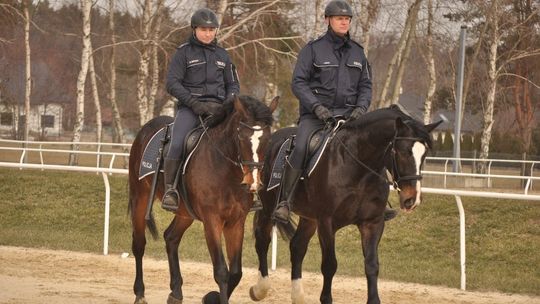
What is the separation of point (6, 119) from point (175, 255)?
5222cm

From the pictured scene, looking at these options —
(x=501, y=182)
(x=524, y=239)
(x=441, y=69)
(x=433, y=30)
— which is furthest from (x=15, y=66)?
(x=524, y=239)

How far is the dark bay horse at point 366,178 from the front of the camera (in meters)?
8.62

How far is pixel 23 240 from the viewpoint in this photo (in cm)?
1634

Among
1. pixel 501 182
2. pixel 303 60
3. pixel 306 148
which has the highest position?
pixel 303 60

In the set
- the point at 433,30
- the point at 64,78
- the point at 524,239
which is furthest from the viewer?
the point at 64,78

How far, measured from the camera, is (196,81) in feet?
32.7

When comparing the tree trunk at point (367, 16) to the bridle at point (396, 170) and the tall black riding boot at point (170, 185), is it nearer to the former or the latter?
the tall black riding boot at point (170, 185)

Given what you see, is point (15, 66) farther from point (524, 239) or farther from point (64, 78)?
point (524, 239)

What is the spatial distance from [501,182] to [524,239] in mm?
16305

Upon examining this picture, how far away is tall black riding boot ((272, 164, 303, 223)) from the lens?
9648 mm

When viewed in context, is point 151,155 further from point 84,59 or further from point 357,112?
point 84,59

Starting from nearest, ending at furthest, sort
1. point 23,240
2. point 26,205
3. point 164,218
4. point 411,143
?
point 411,143 < point 23,240 < point 164,218 < point 26,205

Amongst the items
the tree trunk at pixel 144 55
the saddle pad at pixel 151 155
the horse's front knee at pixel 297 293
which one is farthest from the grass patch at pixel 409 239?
the tree trunk at pixel 144 55

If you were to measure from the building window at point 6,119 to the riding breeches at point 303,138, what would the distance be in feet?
171
